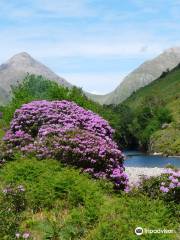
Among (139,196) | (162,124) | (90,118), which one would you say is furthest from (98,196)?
(162,124)

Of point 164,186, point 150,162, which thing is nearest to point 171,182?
point 164,186

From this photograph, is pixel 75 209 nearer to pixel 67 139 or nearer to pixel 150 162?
pixel 67 139

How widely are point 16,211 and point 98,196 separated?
8.46ft

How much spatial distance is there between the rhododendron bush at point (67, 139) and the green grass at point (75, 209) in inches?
93.9

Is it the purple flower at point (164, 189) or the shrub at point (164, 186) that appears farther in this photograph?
the shrub at point (164, 186)

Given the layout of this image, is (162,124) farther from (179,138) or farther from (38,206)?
(38,206)

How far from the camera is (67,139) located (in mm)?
22000

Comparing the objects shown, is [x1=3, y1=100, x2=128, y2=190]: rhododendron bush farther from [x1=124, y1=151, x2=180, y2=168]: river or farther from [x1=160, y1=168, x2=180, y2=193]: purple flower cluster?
[x1=124, y1=151, x2=180, y2=168]: river

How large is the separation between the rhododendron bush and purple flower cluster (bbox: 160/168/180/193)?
412 centimetres

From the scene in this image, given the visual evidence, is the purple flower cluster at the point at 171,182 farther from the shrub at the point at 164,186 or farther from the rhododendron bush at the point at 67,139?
the rhododendron bush at the point at 67,139

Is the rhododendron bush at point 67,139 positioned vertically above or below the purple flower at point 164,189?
above

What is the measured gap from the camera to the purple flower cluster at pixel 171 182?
53.4 ft

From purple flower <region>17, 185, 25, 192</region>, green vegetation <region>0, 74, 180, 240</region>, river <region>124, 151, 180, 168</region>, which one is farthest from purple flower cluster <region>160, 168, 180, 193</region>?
river <region>124, 151, 180, 168</region>

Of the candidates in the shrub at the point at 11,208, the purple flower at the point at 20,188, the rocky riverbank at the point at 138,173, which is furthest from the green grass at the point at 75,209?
the rocky riverbank at the point at 138,173
